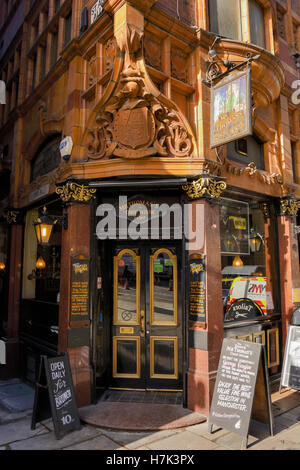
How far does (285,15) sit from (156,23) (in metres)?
5.75

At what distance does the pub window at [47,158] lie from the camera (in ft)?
28.5

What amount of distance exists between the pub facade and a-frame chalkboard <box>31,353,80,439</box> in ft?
2.38

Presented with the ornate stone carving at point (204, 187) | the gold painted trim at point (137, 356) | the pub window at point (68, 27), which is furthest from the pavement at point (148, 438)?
the pub window at point (68, 27)

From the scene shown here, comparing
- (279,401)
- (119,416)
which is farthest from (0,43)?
(279,401)

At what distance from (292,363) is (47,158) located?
25.6 feet

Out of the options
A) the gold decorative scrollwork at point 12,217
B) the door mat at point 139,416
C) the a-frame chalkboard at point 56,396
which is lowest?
the door mat at point 139,416

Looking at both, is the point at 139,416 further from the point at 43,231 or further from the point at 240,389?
the point at 43,231

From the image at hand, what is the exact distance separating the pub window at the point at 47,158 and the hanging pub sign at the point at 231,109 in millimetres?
4098

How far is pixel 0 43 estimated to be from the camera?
13.6 meters

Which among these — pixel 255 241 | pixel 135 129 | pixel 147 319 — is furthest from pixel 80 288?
pixel 255 241

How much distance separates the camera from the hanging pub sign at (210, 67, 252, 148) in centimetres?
593

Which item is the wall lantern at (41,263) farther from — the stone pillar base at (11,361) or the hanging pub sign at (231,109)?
the hanging pub sign at (231,109)

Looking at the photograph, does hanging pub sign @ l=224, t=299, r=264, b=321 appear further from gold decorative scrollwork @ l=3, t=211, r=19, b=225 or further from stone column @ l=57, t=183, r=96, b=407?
gold decorative scrollwork @ l=3, t=211, r=19, b=225

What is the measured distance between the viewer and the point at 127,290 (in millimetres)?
7516
